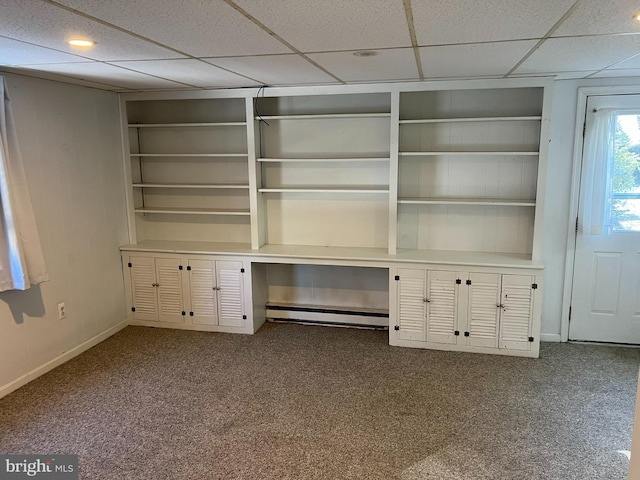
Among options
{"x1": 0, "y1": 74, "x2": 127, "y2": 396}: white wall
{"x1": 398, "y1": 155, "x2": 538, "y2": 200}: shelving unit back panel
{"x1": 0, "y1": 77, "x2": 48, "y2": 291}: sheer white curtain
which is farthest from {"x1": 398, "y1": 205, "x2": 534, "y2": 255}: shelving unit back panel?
{"x1": 0, "y1": 77, "x2": 48, "y2": 291}: sheer white curtain

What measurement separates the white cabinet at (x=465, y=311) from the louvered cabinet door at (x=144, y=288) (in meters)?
2.32

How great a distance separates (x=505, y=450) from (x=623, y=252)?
2.29 metres

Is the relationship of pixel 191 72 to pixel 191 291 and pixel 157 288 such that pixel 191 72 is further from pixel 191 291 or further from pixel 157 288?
pixel 157 288

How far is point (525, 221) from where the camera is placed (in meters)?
4.12

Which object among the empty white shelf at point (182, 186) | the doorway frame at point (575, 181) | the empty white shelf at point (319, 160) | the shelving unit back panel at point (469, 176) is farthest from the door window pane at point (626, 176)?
the empty white shelf at point (182, 186)

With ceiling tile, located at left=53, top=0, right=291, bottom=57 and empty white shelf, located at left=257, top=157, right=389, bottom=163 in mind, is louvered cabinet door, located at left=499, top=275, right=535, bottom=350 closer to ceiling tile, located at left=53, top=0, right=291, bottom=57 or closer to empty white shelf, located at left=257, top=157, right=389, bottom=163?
empty white shelf, located at left=257, top=157, right=389, bottom=163

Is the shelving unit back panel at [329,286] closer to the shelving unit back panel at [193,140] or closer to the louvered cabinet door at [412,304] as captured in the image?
the louvered cabinet door at [412,304]

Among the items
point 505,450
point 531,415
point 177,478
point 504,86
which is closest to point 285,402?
point 177,478

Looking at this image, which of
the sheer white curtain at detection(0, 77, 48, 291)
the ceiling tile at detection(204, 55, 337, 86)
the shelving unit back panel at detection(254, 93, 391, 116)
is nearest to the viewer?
the ceiling tile at detection(204, 55, 337, 86)

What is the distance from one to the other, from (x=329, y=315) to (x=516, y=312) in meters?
1.74

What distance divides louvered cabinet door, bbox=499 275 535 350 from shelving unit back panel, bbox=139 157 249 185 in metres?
2.64

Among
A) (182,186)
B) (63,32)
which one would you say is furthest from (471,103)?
(63,32)

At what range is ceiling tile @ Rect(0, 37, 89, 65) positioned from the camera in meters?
2.39

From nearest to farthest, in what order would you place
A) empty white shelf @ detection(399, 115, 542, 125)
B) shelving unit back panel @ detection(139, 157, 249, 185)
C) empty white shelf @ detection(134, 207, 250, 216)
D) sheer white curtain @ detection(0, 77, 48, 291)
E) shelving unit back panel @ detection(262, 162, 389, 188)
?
sheer white curtain @ detection(0, 77, 48, 291) < empty white shelf @ detection(399, 115, 542, 125) < shelving unit back panel @ detection(262, 162, 389, 188) < empty white shelf @ detection(134, 207, 250, 216) < shelving unit back panel @ detection(139, 157, 249, 185)
